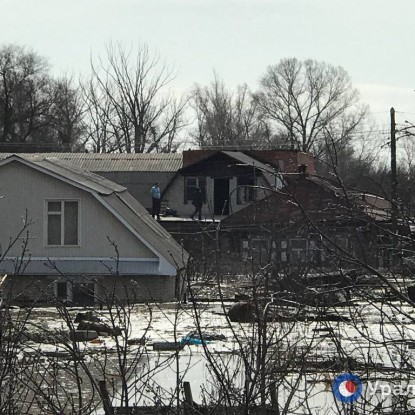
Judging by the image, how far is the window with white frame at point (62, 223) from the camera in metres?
34.7

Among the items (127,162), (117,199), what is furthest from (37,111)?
(117,199)

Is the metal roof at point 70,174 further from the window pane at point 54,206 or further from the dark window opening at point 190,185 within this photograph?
the dark window opening at point 190,185

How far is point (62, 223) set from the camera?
114 ft

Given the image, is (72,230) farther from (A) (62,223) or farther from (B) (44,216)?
(B) (44,216)

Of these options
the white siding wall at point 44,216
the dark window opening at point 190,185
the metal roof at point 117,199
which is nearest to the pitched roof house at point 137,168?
the dark window opening at point 190,185

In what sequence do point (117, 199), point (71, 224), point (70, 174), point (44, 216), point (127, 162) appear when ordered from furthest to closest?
point (127, 162), point (117, 199), point (70, 174), point (71, 224), point (44, 216)

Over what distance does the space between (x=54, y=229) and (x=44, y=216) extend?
559mm

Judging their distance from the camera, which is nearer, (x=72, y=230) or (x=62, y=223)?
(x=72, y=230)

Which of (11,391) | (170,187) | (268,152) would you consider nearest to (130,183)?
(170,187)

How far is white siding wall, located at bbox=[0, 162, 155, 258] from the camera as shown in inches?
1341

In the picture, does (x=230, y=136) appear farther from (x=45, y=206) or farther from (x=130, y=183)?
(x=45, y=206)

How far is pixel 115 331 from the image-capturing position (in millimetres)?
6785

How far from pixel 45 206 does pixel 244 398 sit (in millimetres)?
28537

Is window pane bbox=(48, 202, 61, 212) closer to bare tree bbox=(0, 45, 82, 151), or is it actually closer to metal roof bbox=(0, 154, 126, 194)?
metal roof bbox=(0, 154, 126, 194)
